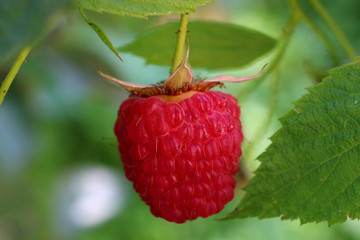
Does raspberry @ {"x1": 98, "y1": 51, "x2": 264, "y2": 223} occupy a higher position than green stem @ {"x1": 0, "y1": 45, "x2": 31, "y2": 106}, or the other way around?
green stem @ {"x1": 0, "y1": 45, "x2": 31, "y2": 106}

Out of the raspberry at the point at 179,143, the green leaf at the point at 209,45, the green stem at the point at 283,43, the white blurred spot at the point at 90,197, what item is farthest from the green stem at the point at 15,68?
the white blurred spot at the point at 90,197

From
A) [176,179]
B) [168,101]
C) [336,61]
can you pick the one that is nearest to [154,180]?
[176,179]

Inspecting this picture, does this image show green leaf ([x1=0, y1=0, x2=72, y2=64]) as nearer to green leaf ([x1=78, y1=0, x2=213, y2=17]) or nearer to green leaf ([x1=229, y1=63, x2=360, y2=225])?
green leaf ([x1=78, y1=0, x2=213, y2=17])

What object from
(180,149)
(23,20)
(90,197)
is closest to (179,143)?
(180,149)

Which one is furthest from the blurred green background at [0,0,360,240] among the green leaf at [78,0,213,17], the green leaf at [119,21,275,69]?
the green leaf at [78,0,213,17]

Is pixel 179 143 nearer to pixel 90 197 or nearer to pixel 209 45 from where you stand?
pixel 209 45

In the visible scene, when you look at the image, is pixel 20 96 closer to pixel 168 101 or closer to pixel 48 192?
pixel 48 192

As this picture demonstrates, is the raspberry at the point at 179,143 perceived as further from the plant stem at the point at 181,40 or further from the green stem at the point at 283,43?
the green stem at the point at 283,43
